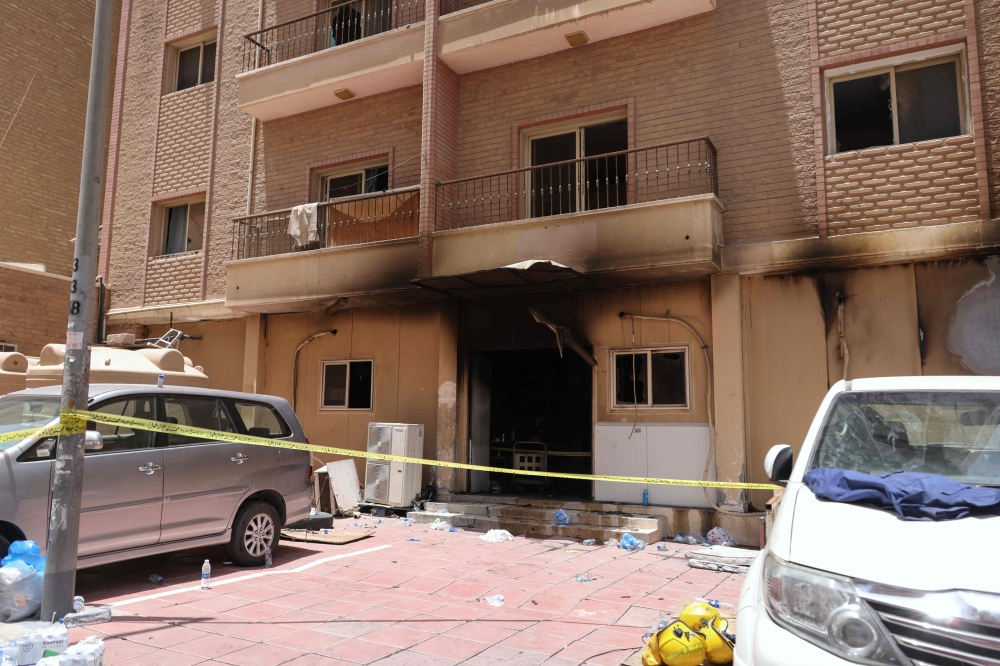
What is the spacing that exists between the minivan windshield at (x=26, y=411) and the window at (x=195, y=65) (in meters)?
11.8

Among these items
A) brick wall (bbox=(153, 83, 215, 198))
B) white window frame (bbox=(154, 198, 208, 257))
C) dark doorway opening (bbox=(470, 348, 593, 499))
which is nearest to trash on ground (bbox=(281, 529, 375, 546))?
dark doorway opening (bbox=(470, 348, 593, 499))

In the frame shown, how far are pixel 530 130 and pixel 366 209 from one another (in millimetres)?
3486

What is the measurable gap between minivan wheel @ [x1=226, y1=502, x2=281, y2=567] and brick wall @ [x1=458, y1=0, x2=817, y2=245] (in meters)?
7.40

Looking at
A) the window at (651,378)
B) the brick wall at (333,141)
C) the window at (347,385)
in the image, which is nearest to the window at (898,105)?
the window at (651,378)

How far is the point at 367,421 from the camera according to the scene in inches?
531

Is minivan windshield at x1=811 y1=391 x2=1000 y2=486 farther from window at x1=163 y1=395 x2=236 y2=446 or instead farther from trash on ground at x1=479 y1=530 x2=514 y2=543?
trash on ground at x1=479 y1=530 x2=514 y2=543

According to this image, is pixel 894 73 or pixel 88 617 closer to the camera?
pixel 88 617

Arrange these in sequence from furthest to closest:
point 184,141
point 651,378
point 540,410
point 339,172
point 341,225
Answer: point 184,141, point 540,410, point 339,172, point 341,225, point 651,378

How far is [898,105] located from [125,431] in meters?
10.4

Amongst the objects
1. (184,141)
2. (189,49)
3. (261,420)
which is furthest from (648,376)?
(189,49)

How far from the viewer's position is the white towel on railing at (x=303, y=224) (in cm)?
1338

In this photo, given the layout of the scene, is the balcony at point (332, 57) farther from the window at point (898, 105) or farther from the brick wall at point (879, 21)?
the window at point (898, 105)

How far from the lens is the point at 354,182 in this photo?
1443 cm

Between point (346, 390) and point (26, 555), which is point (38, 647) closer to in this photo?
point (26, 555)
